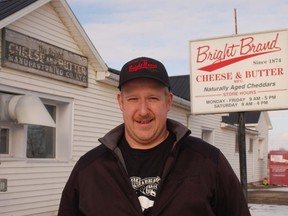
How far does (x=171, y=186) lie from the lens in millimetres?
2383

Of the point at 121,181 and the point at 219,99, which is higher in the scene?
the point at 219,99

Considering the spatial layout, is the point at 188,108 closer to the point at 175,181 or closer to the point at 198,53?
the point at 198,53

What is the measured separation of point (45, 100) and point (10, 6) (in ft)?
6.90

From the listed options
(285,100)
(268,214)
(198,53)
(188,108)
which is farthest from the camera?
(188,108)

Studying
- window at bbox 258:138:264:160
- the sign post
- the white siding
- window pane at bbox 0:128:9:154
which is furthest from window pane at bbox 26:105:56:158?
window at bbox 258:138:264:160

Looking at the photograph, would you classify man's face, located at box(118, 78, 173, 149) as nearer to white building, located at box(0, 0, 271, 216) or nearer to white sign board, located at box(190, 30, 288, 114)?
white building, located at box(0, 0, 271, 216)

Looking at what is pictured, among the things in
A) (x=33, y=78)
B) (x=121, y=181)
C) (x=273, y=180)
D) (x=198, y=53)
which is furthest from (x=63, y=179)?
(x=273, y=180)

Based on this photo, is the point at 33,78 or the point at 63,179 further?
the point at 63,179

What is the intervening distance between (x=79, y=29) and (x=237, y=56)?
3607 mm

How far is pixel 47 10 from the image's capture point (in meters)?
10.0

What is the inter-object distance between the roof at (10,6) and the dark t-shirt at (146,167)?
21.1 feet

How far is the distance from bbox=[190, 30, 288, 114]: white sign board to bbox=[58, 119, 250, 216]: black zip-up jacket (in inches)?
273

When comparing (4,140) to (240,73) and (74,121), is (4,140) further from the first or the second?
(240,73)

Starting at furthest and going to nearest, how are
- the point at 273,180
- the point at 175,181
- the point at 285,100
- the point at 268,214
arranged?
the point at 273,180, the point at 268,214, the point at 285,100, the point at 175,181
